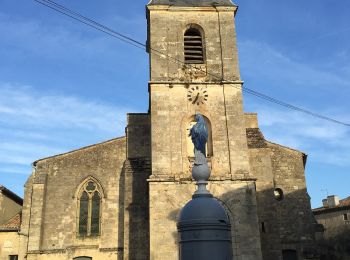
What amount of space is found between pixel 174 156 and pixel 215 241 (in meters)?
12.2

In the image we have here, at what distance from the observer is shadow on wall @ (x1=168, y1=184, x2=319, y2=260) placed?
A: 17047 mm

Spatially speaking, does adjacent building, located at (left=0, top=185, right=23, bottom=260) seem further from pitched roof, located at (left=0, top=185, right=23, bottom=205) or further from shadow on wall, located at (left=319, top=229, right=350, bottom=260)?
shadow on wall, located at (left=319, top=229, right=350, bottom=260)

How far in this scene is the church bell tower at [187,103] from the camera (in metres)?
17.4

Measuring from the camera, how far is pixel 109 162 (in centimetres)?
2097

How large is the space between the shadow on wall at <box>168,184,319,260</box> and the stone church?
0.04 m

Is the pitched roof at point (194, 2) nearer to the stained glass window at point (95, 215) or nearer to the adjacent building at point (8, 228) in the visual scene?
the stained glass window at point (95, 215)

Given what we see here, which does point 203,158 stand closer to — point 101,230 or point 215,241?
point 215,241

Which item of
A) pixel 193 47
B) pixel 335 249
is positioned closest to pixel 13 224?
pixel 193 47

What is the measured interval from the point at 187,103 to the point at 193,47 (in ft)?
9.72

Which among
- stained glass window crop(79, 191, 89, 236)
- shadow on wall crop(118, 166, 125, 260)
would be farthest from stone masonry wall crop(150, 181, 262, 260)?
stained glass window crop(79, 191, 89, 236)

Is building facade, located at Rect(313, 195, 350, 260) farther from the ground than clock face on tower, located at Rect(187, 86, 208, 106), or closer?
closer

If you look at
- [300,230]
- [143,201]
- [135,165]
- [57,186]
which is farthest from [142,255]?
[300,230]

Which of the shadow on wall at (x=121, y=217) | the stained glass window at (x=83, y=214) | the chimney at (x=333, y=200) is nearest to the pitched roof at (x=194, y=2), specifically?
the shadow on wall at (x=121, y=217)

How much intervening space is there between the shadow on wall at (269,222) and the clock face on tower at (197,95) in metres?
4.21
